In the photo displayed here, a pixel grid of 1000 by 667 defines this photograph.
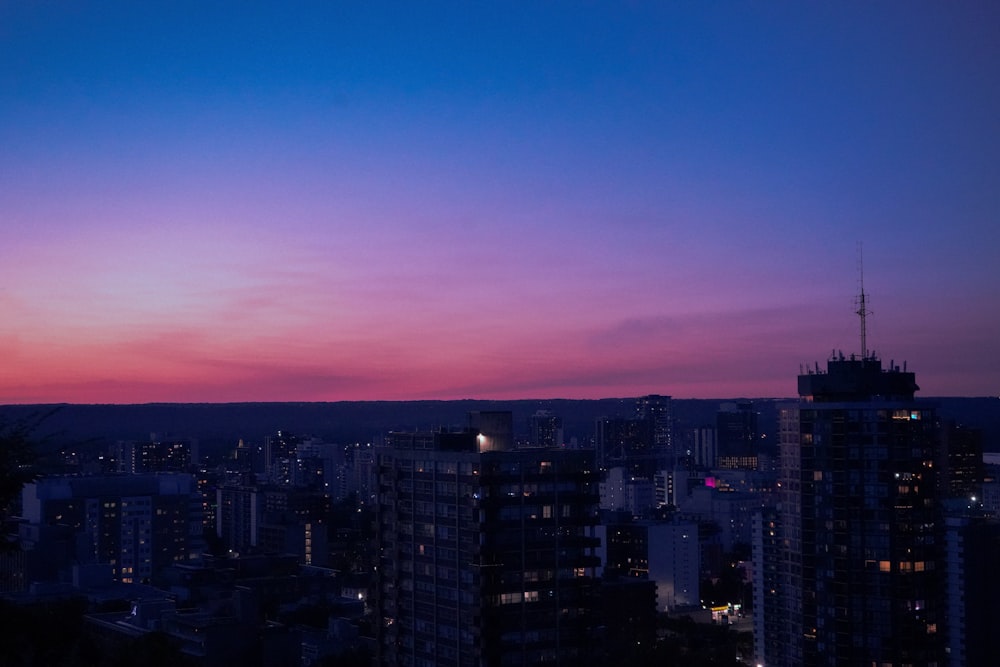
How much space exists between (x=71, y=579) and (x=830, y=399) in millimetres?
34730

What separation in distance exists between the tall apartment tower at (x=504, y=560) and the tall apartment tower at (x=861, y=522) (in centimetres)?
588

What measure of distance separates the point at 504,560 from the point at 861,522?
8.46m

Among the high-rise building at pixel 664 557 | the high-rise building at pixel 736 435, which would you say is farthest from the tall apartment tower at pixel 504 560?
the high-rise building at pixel 736 435

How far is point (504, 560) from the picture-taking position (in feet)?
69.9

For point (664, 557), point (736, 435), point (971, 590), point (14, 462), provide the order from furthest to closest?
point (736, 435), point (664, 557), point (971, 590), point (14, 462)

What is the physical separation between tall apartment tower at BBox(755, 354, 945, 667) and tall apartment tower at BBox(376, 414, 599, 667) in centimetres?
588

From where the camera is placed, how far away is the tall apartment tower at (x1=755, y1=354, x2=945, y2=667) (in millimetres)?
23984

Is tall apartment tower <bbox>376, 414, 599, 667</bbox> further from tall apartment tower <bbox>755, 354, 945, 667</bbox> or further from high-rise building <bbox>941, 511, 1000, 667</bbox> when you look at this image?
high-rise building <bbox>941, 511, 1000, 667</bbox>

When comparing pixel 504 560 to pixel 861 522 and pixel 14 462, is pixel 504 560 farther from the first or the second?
pixel 14 462

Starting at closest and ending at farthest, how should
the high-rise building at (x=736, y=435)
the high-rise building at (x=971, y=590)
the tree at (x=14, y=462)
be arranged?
the tree at (x=14, y=462)
the high-rise building at (x=971, y=590)
the high-rise building at (x=736, y=435)

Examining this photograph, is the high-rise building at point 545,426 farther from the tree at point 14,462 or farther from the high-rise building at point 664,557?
the tree at point 14,462

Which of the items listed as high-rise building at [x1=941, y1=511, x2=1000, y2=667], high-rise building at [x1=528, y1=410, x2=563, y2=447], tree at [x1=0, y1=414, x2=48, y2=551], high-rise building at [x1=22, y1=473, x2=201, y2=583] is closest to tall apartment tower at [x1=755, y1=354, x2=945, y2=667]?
high-rise building at [x1=941, y1=511, x2=1000, y2=667]

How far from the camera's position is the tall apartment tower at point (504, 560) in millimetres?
21281

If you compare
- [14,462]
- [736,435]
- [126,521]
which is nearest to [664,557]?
[126,521]
